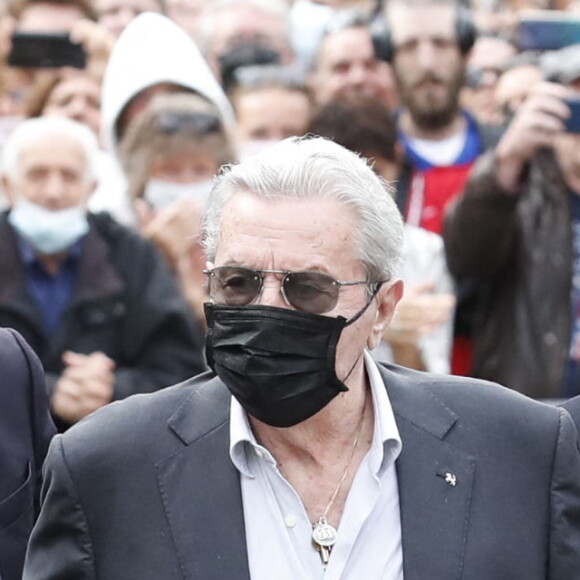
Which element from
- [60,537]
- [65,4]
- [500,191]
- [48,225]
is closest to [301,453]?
[60,537]

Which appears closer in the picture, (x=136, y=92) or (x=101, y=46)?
(x=136, y=92)

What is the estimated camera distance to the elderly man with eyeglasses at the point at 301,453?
302 centimetres

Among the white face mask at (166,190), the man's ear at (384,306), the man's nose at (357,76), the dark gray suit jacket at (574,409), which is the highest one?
the man's ear at (384,306)

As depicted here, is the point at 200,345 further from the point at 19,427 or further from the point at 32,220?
the point at 19,427

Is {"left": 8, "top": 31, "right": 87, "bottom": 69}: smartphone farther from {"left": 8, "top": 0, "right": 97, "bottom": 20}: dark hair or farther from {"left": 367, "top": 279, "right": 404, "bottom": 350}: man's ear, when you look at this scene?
{"left": 367, "top": 279, "right": 404, "bottom": 350}: man's ear

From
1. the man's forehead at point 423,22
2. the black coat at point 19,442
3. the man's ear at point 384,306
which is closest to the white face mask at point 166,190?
the man's forehead at point 423,22

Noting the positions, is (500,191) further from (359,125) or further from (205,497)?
(205,497)

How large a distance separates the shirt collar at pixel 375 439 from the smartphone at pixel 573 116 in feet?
9.23

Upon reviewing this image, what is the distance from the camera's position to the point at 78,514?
308 centimetres

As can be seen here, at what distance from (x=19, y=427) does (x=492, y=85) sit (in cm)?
546

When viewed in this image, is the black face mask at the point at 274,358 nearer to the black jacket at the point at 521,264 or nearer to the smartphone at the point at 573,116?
the black jacket at the point at 521,264

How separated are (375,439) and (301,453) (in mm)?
148

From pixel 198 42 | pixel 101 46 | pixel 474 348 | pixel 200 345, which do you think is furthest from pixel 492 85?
pixel 200 345

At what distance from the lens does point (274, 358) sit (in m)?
3.02
